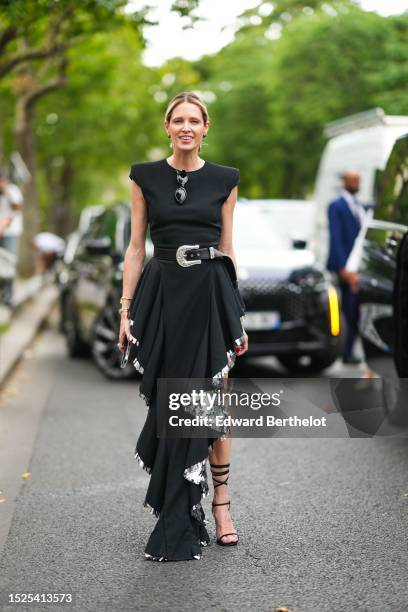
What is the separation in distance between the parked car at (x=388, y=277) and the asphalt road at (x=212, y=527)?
2.07 ft

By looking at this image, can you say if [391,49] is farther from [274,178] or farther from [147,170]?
[147,170]

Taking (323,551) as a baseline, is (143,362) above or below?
above

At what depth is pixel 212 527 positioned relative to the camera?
16.0 ft

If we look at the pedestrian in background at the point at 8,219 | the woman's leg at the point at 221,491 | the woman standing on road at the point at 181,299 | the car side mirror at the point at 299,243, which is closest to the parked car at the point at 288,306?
the car side mirror at the point at 299,243

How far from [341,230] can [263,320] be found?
1.54 m

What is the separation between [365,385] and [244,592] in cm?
477

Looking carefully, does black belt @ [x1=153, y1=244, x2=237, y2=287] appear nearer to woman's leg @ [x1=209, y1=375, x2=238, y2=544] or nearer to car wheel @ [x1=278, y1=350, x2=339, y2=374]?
woman's leg @ [x1=209, y1=375, x2=238, y2=544]

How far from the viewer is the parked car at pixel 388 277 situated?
6598 millimetres

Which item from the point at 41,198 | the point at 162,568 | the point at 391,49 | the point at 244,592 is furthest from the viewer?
the point at 41,198

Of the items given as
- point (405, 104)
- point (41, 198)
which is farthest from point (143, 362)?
point (41, 198)

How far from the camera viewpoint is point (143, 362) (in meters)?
4.46

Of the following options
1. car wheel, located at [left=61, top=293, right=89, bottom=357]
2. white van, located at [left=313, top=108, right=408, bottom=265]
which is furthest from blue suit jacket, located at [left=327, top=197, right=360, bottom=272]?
car wheel, located at [left=61, top=293, right=89, bottom=357]

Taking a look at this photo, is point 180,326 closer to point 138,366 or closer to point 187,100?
point 138,366

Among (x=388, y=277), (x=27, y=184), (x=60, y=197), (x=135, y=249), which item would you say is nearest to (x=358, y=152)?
(x=388, y=277)
